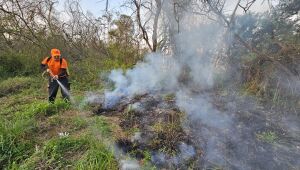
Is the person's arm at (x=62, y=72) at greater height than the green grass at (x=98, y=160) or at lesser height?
greater

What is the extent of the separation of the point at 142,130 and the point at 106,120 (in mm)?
986

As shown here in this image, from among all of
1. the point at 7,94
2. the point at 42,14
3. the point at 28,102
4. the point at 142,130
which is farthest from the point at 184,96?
the point at 42,14

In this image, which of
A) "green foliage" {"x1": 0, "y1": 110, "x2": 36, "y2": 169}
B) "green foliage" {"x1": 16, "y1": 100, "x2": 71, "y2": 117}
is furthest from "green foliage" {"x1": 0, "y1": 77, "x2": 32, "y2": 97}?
"green foliage" {"x1": 0, "y1": 110, "x2": 36, "y2": 169}

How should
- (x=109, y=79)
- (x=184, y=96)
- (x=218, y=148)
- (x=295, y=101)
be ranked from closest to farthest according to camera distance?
1. (x=218, y=148)
2. (x=295, y=101)
3. (x=184, y=96)
4. (x=109, y=79)

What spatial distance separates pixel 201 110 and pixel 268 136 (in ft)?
5.53

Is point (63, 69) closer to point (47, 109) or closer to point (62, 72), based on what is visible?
point (62, 72)

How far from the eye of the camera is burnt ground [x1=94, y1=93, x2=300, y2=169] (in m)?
4.70

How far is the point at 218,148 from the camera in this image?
201 inches

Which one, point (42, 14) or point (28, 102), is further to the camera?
point (42, 14)

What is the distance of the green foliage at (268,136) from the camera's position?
5418mm

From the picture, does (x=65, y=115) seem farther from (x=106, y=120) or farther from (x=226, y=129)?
(x=226, y=129)

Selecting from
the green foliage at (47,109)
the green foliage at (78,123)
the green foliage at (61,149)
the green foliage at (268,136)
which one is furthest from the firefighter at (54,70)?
the green foliage at (268,136)

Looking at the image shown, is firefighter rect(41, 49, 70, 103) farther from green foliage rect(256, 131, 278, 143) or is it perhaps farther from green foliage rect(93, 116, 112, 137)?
green foliage rect(256, 131, 278, 143)

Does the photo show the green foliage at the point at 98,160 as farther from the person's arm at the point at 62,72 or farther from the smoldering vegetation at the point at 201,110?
the person's arm at the point at 62,72
